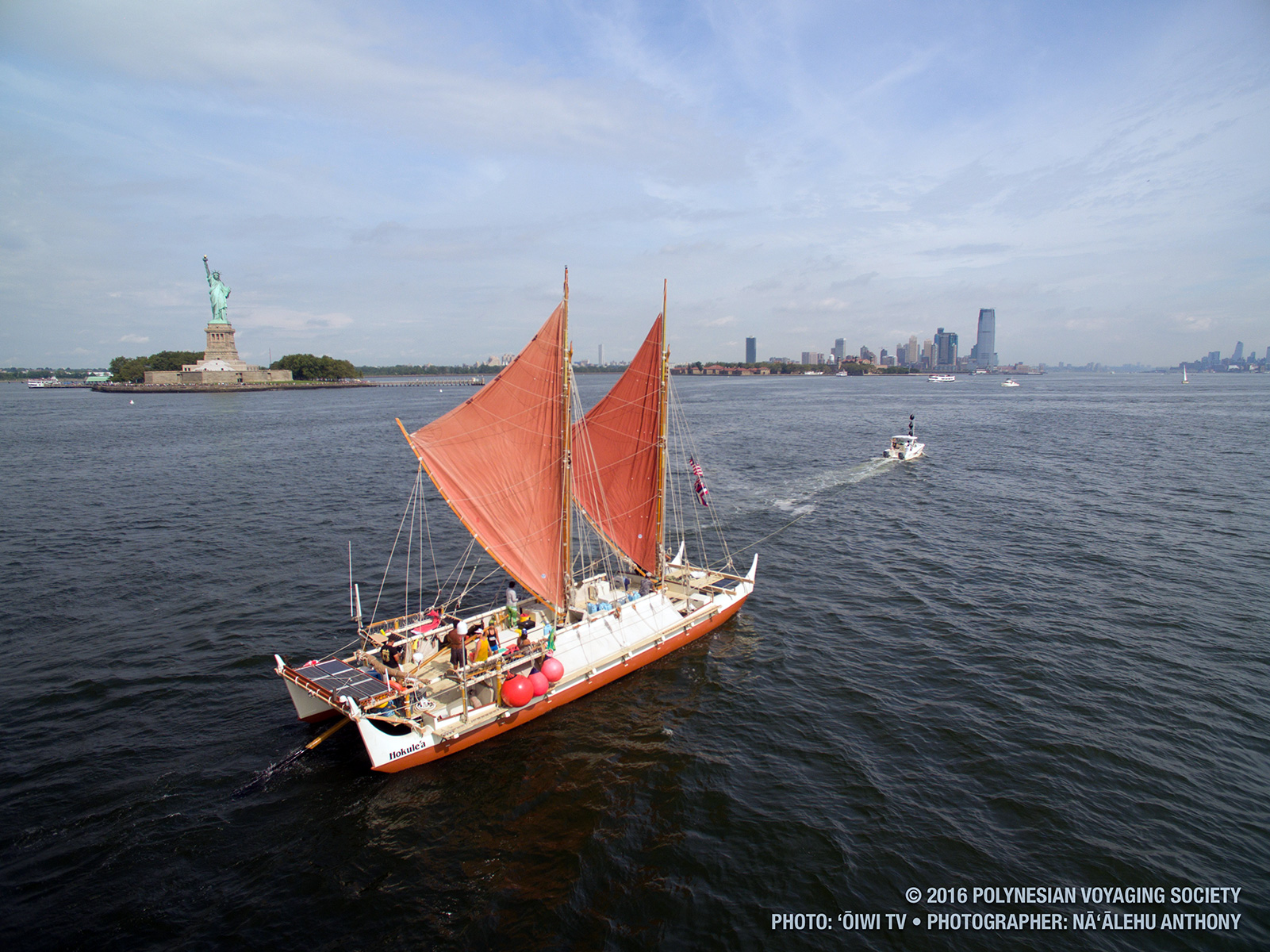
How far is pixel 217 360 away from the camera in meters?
186

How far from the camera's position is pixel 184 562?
108 feet

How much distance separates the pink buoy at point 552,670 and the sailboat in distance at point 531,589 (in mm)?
55

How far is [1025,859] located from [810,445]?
213 ft

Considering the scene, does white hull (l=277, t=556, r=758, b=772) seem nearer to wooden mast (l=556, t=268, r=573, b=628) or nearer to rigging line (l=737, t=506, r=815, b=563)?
wooden mast (l=556, t=268, r=573, b=628)

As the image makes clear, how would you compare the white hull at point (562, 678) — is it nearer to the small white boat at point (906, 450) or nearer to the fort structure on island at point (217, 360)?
the small white boat at point (906, 450)

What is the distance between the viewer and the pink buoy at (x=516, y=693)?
59.0 ft

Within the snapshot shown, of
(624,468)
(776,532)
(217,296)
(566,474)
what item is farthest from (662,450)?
Answer: (217,296)

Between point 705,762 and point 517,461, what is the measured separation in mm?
11702

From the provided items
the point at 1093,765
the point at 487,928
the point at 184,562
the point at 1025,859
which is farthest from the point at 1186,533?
the point at 184,562

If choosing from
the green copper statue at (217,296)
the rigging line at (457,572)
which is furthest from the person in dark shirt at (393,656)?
the green copper statue at (217,296)

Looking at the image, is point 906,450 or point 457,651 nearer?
point 457,651

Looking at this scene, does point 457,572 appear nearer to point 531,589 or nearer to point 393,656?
point 531,589

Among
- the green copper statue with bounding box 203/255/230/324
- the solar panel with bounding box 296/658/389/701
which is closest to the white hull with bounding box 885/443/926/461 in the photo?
the solar panel with bounding box 296/658/389/701

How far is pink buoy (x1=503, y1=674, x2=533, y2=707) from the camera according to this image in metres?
18.0
